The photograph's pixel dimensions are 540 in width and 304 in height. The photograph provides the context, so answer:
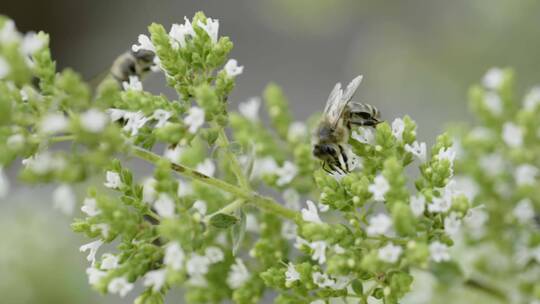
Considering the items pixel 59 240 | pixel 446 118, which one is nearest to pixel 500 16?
pixel 446 118

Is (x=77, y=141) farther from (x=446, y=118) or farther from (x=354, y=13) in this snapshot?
(x=354, y=13)

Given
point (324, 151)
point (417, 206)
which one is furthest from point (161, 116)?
point (417, 206)

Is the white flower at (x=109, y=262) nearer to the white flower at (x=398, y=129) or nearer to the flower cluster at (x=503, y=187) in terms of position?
the white flower at (x=398, y=129)

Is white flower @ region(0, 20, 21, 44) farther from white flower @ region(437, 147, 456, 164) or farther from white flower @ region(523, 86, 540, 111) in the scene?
white flower @ region(523, 86, 540, 111)

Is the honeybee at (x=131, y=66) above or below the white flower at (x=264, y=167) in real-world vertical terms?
above

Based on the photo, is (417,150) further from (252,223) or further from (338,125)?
(252,223)

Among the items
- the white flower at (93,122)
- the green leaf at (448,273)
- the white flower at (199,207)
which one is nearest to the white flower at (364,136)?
the white flower at (199,207)
